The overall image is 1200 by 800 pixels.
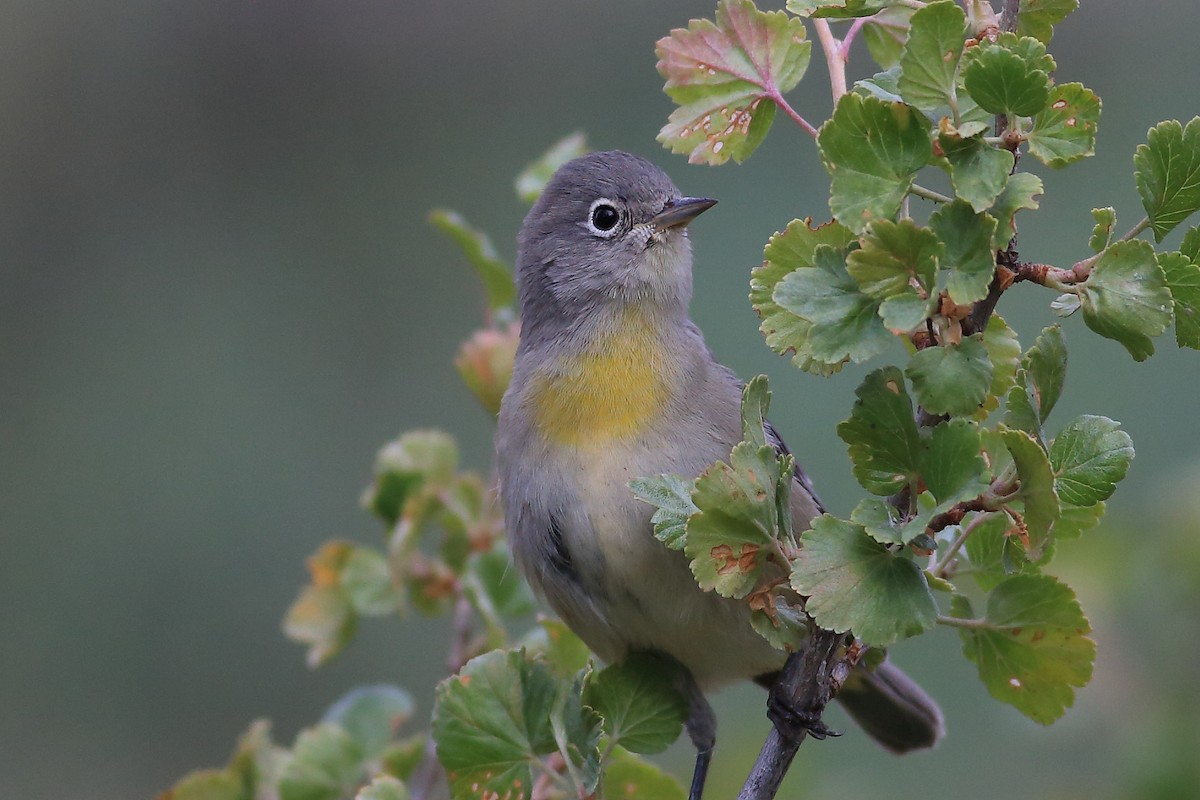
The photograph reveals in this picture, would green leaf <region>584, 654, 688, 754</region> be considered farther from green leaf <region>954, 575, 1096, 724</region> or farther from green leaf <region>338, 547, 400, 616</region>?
green leaf <region>338, 547, 400, 616</region>

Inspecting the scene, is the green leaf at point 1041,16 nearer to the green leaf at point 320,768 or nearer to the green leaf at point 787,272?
the green leaf at point 787,272

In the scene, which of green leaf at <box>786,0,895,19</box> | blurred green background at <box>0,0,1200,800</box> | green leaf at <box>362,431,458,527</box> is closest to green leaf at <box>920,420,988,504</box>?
green leaf at <box>786,0,895,19</box>

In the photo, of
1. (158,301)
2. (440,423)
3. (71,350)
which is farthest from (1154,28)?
(71,350)

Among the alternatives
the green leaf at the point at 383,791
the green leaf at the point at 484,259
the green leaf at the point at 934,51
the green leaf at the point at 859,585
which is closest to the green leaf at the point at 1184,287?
the green leaf at the point at 934,51

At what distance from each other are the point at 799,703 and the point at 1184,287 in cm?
90

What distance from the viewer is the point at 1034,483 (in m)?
1.74

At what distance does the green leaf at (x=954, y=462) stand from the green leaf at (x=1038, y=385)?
0.23 feet

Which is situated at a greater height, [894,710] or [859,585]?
[894,710]

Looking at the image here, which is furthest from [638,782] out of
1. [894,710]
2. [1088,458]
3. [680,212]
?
[894,710]

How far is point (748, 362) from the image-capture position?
7.07 metres

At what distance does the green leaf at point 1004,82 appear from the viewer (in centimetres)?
165

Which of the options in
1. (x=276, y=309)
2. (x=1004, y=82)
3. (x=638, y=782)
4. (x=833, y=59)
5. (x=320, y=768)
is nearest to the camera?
(x=1004, y=82)

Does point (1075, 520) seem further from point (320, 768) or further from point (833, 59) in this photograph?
point (320, 768)

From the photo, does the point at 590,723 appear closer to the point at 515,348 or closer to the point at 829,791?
the point at 515,348
